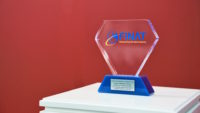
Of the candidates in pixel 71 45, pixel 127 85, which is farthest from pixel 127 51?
pixel 71 45

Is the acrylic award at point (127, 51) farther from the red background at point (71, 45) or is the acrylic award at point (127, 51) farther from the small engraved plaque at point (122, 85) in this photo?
the red background at point (71, 45)

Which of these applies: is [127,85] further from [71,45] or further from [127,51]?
[71,45]

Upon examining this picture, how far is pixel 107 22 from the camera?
116cm

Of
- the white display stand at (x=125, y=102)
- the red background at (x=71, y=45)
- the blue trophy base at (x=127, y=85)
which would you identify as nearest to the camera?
the white display stand at (x=125, y=102)

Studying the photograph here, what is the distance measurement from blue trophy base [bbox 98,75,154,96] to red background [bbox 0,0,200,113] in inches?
12.1

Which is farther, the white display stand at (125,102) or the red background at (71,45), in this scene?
the red background at (71,45)

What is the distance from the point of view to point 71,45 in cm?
159

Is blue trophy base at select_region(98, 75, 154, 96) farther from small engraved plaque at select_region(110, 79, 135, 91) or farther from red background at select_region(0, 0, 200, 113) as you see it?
red background at select_region(0, 0, 200, 113)

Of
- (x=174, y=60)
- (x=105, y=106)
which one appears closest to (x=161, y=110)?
(x=105, y=106)

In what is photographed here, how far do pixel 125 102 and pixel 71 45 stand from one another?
2.21 ft

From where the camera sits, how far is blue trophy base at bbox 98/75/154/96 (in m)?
1.09

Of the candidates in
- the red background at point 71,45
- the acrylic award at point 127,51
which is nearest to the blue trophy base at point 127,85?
the acrylic award at point 127,51

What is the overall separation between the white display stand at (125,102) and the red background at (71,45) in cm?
24

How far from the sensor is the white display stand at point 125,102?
0.92 meters
